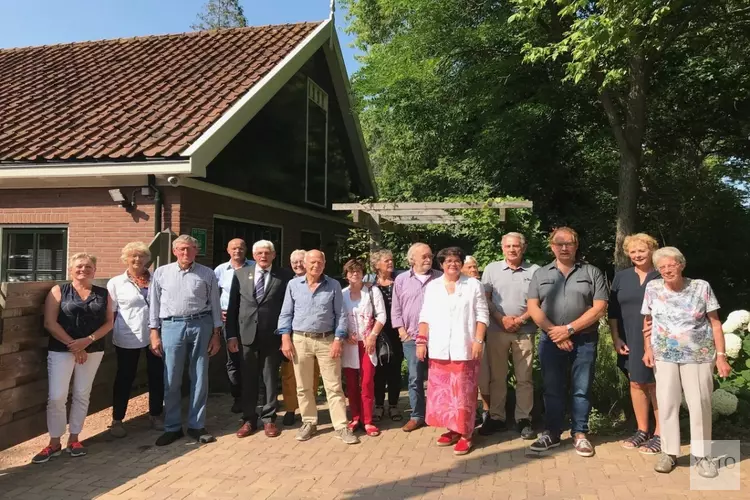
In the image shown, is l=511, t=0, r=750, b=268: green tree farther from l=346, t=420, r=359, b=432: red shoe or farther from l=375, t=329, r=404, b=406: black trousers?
l=346, t=420, r=359, b=432: red shoe

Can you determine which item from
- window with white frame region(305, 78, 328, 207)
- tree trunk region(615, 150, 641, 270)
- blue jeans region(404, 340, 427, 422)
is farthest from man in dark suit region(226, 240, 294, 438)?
tree trunk region(615, 150, 641, 270)

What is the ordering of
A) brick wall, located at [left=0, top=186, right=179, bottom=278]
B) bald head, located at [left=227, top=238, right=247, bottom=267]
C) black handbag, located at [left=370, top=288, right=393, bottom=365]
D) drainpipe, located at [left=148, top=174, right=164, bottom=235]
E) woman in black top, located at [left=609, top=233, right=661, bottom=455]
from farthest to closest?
1. brick wall, located at [left=0, top=186, right=179, bottom=278]
2. drainpipe, located at [left=148, top=174, right=164, bottom=235]
3. bald head, located at [left=227, top=238, right=247, bottom=267]
4. black handbag, located at [left=370, top=288, right=393, bottom=365]
5. woman in black top, located at [left=609, top=233, right=661, bottom=455]

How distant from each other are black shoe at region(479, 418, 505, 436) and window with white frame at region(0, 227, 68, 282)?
618 cm

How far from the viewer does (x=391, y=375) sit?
5516 mm

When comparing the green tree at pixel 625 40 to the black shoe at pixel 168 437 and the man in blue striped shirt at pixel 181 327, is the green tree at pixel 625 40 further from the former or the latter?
the black shoe at pixel 168 437

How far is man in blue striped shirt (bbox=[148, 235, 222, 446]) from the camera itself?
4.84m

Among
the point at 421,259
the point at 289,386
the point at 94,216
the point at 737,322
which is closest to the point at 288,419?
the point at 289,386

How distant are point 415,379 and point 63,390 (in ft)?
10.0

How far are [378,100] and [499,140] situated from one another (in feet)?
9.53

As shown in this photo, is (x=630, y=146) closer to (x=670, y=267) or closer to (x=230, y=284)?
(x=670, y=267)

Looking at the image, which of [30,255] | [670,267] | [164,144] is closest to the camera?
[670,267]

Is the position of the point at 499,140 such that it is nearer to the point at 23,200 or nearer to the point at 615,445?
the point at 615,445

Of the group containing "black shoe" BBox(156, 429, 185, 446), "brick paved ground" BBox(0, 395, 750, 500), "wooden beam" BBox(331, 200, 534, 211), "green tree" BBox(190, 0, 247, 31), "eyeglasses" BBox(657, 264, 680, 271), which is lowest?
"brick paved ground" BBox(0, 395, 750, 500)

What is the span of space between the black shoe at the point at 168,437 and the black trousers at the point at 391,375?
6.33 ft
